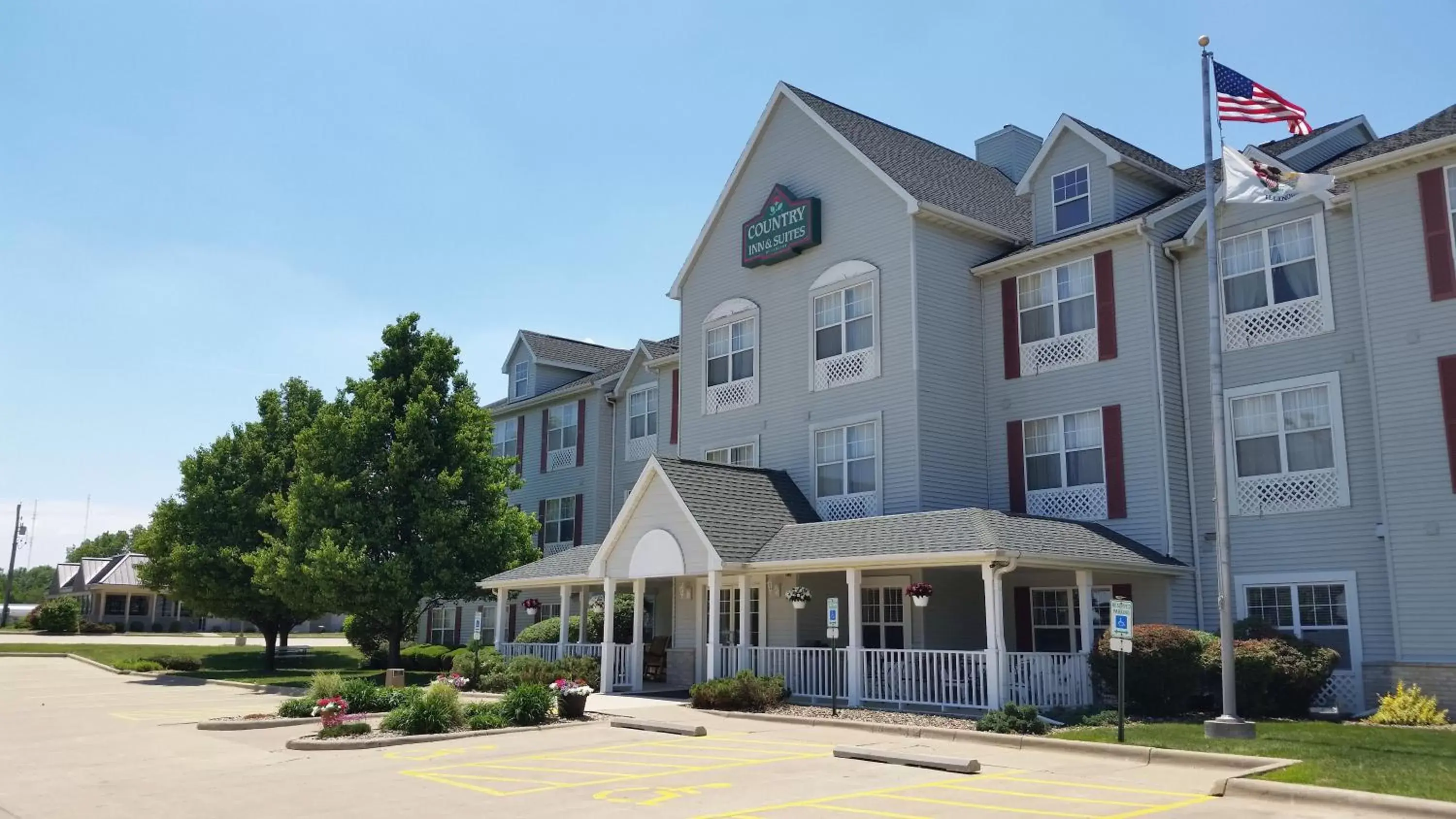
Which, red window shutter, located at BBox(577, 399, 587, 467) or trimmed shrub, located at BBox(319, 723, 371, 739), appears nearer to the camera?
trimmed shrub, located at BBox(319, 723, 371, 739)

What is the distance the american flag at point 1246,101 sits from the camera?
61.2 ft

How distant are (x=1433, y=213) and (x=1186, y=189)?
22.0ft

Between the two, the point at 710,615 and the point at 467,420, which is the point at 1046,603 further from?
the point at 467,420

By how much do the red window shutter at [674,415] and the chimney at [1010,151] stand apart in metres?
11.4

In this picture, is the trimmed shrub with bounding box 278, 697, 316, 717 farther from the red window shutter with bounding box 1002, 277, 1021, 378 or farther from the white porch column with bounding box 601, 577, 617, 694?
the red window shutter with bounding box 1002, 277, 1021, 378

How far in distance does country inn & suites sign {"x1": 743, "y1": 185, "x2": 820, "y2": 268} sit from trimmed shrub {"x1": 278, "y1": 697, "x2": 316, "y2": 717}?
605 inches

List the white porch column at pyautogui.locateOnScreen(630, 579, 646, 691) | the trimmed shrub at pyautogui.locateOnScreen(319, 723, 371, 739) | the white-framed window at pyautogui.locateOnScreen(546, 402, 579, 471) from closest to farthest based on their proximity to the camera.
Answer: the trimmed shrub at pyautogui.locateOnScreen(319, 723, 371, 739), the white porch column at pyautogui.locateOnScreen(630, 579, 646, 691), the white-framed window at pyautogui.locateOnScreen(546, 402, 579, 471)

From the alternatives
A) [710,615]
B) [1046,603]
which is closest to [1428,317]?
[1046,603]

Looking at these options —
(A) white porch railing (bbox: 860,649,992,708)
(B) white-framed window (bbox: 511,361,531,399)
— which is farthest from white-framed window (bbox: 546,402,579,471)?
(A) white porch railing (bbox: 860,649,992,708)

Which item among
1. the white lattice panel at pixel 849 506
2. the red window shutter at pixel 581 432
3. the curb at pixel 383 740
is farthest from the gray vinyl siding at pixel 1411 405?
the red window shutter at pixel 581 432

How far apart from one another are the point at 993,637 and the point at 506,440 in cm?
2972

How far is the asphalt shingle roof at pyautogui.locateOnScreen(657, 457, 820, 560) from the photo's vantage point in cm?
2433

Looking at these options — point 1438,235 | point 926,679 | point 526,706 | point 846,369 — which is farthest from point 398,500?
point 1438,235

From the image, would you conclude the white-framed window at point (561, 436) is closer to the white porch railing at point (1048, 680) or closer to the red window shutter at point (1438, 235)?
the white porch railing at point (1048, 680)
